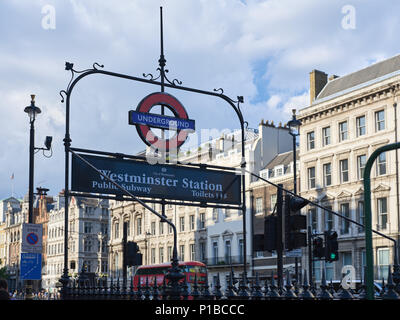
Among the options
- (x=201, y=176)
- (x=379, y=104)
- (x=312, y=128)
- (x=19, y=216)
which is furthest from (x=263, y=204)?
(x=19, y=216)

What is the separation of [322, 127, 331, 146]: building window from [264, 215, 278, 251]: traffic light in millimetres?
43301

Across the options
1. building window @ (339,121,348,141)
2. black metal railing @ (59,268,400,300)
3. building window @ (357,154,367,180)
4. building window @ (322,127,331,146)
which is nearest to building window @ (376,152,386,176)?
building window @ (357,154,367,180)

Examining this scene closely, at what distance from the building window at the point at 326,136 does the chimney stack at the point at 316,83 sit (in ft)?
12.9

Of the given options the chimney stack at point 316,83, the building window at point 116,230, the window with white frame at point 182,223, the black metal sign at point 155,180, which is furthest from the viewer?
the building window at point 116,230

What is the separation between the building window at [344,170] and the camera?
52.5m

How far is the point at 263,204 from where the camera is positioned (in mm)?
60562

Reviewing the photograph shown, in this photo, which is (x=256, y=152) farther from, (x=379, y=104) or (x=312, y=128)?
(x=379, y=104)

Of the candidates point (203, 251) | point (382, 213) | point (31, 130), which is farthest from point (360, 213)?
point (31, 130)

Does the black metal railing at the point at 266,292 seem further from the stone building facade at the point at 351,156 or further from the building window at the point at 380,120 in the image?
the building window at the point at 380,120

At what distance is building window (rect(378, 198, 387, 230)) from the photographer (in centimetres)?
4791

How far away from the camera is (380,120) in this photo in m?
49.4

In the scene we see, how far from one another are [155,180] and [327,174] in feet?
131

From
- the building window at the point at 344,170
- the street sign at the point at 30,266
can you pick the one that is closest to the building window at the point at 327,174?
the building window at the point at 344,170

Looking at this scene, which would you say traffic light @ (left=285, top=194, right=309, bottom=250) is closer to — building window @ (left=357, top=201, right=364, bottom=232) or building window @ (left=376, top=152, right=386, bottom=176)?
building window @ (left=376, top=152, right=386, bottom=176)
